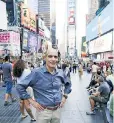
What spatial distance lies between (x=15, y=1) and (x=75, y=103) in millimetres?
59702

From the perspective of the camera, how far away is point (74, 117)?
928cm

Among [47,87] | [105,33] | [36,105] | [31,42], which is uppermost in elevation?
[105,33]

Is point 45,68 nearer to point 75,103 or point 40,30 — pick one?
point 75,103

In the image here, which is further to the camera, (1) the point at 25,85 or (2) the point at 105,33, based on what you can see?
(2) the point at 105,33

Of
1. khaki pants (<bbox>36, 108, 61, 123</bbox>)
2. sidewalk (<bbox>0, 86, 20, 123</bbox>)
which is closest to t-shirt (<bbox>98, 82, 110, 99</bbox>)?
sidewalk (<bbox>0, 86, 20, 123</bbox>)

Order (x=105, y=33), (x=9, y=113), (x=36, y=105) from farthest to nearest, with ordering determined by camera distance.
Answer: (x=105, y=33) → (x=9, y=113) → (x=36, y=105)

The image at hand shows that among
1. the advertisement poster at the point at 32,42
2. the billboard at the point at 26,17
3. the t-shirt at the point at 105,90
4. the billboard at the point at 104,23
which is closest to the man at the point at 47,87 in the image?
the t-shirt at the point at 105,90

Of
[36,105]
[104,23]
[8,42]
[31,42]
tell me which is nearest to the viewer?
[36,105]

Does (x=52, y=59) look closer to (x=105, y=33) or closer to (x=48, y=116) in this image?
(x=48, y=116)

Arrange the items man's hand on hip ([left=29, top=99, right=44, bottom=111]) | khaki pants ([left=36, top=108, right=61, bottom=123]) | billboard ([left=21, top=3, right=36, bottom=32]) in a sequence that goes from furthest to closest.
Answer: billboard ([left=21, top=3, right=36, bottom=32]) < khaki pants ([left=36, top=108, right=61, bottom=123]) < man's hand on hip ([left=29, top=99, right=44, bottom=111])

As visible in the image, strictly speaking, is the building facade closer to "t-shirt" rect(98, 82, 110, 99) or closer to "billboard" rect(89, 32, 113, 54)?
"billboard" rect(89, 32, 113, 54)

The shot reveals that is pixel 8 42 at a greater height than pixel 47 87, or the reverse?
pixel 8 42

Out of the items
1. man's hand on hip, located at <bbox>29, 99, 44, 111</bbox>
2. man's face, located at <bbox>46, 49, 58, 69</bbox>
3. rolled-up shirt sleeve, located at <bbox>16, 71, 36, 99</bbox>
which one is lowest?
man's hand on hip, located at <bbox>29, 99, 44, 111</bbox>

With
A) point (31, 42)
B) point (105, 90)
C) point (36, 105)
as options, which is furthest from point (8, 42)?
point (36, 105)
